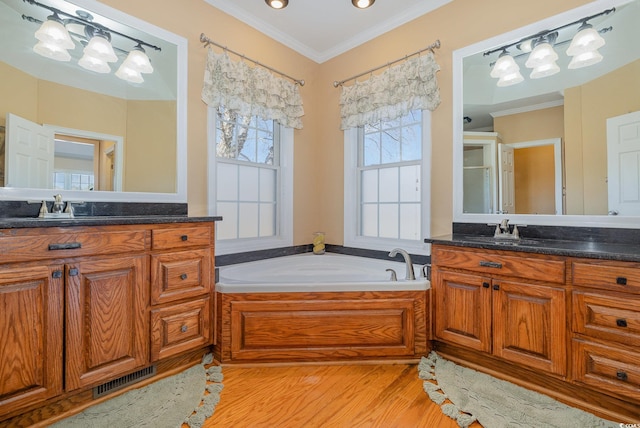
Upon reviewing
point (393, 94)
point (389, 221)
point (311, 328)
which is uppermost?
point (393, 94)

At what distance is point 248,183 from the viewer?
9.24ft

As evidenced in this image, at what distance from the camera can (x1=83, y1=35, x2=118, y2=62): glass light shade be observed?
6.21 ft

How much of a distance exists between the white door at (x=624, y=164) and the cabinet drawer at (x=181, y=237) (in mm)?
2519

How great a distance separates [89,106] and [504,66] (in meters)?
2.89

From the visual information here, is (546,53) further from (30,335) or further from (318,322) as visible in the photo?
(30,335)

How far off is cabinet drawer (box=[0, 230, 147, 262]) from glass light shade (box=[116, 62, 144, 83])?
115 centimetres

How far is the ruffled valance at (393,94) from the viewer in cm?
244

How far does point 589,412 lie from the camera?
4.76ft

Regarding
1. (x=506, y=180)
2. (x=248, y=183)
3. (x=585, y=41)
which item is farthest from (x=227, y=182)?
(x=585, y=41)

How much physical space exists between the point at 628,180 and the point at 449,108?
1.21 meters

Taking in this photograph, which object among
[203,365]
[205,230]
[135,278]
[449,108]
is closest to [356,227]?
[449,108]

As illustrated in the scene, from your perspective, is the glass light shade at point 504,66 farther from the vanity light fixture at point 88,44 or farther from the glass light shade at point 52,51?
the glass light shade at point 52,51

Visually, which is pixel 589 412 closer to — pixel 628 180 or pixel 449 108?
pixel 628 180

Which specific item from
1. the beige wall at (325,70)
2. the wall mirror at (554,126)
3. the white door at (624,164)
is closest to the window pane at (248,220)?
the beige wall at (325,70)
